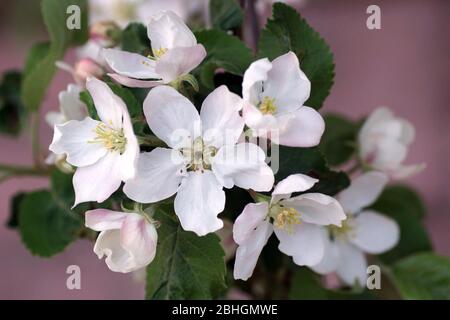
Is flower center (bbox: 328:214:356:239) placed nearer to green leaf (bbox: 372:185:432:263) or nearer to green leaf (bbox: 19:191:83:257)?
green leaf (bbox: 372:185:432:263)

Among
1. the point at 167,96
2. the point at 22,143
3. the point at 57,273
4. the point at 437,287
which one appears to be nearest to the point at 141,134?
the point at 167,96

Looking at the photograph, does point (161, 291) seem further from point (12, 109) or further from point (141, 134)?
point (12, 109)

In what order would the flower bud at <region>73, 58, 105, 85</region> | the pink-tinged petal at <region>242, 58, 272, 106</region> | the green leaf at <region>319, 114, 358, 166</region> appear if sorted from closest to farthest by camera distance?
the pink-tinged petal at <region>242, 58, 272, 106</region> → the flower bud at <region>73, 58, 105, 85</region> → the green leaf at <region>319, 114, 358, 166</region>

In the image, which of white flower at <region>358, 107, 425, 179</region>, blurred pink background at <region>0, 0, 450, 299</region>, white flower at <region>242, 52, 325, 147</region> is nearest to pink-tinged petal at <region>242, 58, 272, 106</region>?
white flower at <region>242, 52, 325, 147</region>

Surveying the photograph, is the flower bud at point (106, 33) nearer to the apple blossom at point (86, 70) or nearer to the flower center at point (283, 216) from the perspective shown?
the apple blossom at point (86, 70)

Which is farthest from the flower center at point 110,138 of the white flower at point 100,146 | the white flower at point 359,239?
the white flower at point 359,239

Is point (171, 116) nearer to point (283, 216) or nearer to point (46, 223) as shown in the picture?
point (283, 216)
